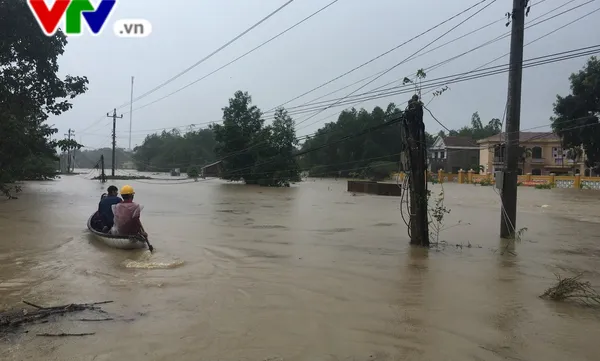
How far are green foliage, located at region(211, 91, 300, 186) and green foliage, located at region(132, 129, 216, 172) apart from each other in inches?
1594

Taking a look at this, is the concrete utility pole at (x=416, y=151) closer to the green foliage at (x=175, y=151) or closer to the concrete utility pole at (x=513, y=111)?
the concrete utility pole at (x=513, y=111)

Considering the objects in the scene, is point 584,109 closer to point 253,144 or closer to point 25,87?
point 253,144

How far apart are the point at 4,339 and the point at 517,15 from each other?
12.3 m

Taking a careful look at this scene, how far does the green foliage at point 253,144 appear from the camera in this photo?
137 feet

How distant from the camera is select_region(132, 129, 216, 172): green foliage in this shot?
9356 cm

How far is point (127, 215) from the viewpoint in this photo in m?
9.49

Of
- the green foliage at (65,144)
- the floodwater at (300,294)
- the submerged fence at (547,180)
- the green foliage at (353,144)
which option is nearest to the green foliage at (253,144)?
the submerged fence at (547,180)

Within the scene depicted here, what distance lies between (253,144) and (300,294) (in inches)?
1423

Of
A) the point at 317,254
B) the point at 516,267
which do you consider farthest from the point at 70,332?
the point at 516,267

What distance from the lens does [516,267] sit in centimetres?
890

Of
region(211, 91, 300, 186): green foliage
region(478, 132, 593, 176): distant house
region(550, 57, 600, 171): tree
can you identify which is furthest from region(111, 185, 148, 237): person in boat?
region(478, 132, 593, 176): distant house

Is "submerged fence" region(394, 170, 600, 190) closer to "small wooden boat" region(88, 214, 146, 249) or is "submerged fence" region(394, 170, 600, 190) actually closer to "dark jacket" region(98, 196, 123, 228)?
"dark jacket" region(98, 196, 123, 228)

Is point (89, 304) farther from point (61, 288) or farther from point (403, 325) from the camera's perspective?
point (403, 325)

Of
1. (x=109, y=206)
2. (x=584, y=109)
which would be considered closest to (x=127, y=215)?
(x=109, y=206)
